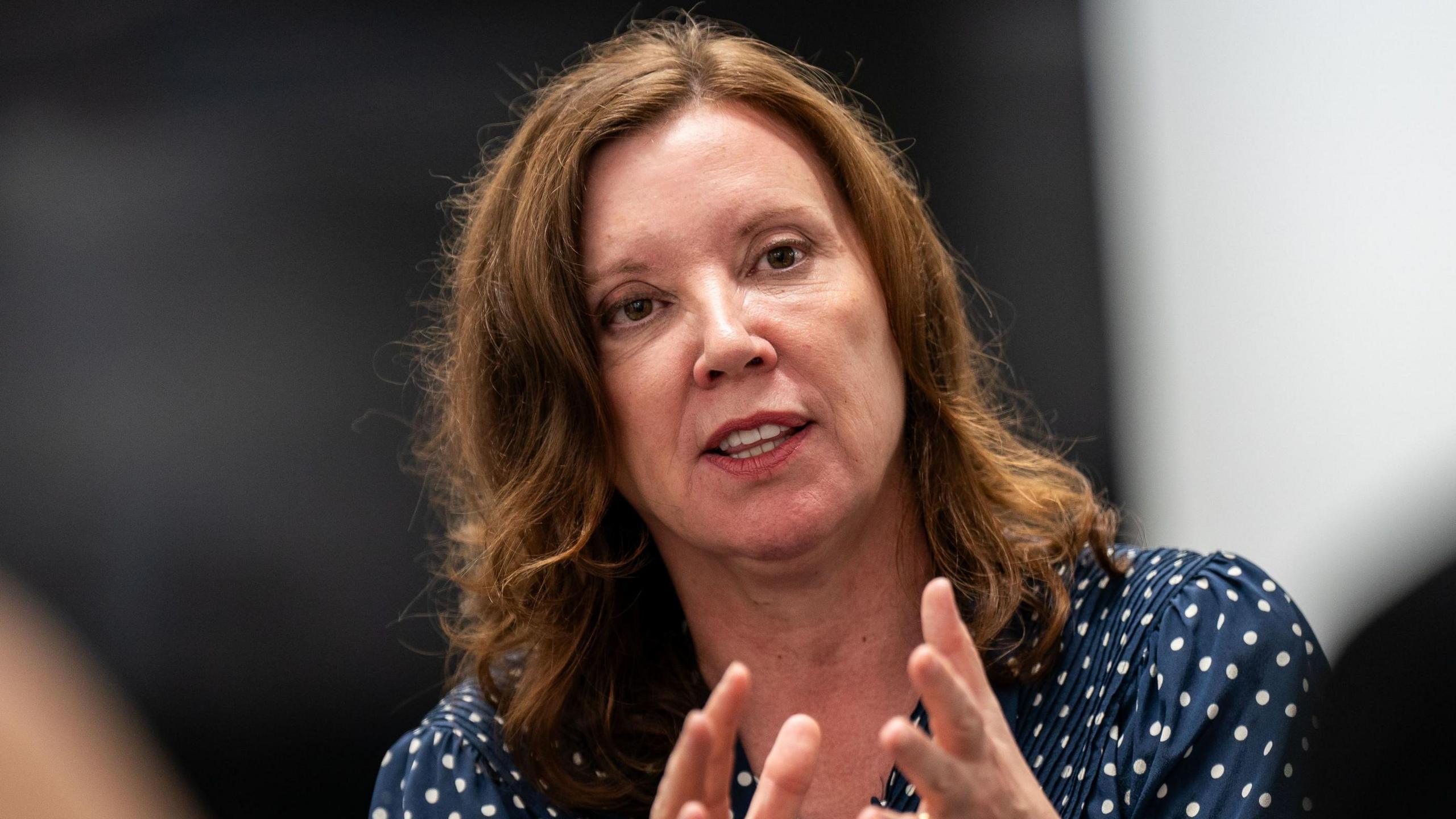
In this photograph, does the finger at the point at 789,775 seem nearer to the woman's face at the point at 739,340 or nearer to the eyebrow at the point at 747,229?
the woman's face at the point at 739,340

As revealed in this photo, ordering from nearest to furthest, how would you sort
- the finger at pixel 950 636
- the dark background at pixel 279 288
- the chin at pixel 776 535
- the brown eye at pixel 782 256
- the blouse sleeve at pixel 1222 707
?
1. the finger at pixel 950 636
2. the blouse sleeve at pixel 1222 707
3. the chin at pixel 776 535
4. the brown eye at pixel 782 256
5. the dark background at pixel 279 288

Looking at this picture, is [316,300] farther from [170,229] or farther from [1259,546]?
[1259,546]

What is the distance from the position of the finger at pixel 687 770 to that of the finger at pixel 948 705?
0.18 meters

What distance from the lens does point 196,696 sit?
2.69 meters

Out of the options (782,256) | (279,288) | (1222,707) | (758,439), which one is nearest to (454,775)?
(758,439)

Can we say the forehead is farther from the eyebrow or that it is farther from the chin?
the chin

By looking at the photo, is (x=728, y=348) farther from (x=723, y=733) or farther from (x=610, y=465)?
(x=723, y=733)

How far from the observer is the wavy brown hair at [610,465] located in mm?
1764

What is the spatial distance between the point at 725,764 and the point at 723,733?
0.06m

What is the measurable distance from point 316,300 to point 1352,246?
185 centimetres

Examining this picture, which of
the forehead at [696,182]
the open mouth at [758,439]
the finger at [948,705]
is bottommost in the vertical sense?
the finger at [948,705]

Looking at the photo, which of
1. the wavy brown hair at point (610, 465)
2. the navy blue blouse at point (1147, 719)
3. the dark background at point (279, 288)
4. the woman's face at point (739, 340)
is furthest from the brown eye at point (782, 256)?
the dark background at point (279, 288)

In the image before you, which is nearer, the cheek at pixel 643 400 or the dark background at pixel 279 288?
the cheek at pixel 643 400

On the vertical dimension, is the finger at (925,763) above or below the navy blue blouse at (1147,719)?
above
